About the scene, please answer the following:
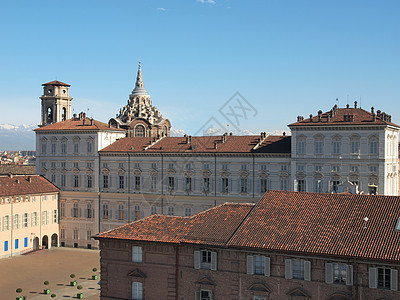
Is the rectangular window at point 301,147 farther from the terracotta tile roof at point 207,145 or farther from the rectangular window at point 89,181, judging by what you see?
the rectangular window at point 89,181

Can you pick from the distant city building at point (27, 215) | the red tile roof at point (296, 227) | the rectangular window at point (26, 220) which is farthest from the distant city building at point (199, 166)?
the red tile roof at point (296, 227)

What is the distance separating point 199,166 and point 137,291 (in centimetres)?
3063

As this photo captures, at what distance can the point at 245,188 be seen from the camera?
65938 mm

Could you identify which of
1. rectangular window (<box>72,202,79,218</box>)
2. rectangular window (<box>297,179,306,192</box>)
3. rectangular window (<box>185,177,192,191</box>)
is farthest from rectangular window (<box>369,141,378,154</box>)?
Answer: rectangular window (<box>72,202,79,218</box>)

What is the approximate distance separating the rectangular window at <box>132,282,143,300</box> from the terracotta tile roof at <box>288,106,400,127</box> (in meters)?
29.9

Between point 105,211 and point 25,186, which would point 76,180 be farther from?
point 25,186

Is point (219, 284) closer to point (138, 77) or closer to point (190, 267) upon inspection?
point (190, 267)

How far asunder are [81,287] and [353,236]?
30.0 metres

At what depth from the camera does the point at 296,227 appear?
119 ft

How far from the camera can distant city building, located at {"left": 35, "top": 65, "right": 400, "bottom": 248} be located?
6066cm

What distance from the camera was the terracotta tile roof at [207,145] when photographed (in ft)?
217

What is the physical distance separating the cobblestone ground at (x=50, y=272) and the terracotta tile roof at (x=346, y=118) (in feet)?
91.8

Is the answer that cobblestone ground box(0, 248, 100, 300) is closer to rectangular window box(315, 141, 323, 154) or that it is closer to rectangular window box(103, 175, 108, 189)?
rectangular window box(103, 175, 108, 189)

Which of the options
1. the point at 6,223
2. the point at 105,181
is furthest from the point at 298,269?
the point at 6,223
